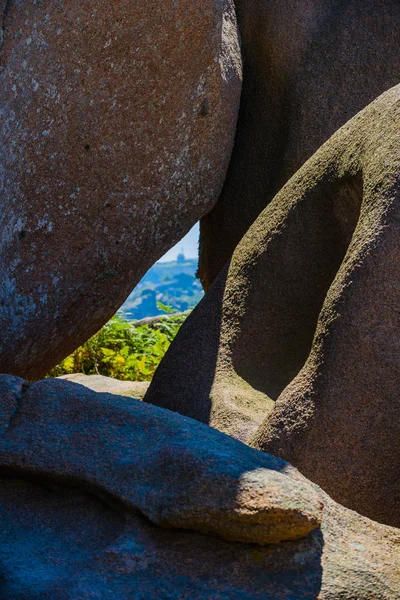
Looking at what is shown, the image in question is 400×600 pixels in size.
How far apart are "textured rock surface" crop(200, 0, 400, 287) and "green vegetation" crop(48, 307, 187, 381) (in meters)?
1.40

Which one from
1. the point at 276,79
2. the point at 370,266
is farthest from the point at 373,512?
the point at 276,79

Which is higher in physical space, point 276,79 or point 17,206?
point 276,79

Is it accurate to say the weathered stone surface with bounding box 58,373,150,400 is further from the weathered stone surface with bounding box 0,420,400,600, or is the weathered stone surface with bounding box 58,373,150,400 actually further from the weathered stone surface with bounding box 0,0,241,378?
the weathered stone surface with bounding box 0,420,400,600

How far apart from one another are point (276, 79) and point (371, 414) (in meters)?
1.87

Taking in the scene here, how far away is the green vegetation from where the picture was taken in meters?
4.89

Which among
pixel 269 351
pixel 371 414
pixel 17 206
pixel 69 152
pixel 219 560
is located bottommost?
pixel 219 560

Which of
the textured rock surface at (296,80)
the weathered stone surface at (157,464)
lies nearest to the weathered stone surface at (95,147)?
the textured rock surface at (296,80)

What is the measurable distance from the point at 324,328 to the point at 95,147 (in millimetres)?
1214

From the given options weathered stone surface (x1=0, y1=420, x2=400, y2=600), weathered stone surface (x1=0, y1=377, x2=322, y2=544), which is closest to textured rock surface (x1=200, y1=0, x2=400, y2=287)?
weathered stone surface (x1=0, y1=377, x2=322, y2=544)

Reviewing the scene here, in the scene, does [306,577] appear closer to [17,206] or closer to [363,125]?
[363,125]

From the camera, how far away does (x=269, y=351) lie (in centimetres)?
281

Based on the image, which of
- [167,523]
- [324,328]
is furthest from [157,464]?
[324,328]

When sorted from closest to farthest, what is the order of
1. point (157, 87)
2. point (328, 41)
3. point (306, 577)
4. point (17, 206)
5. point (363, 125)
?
point (306, 577)
point (363, 125)
point (17, 206)
point (157, 87)
point (328, 41)

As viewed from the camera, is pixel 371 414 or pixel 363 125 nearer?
pixel 371 414
